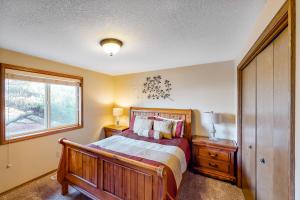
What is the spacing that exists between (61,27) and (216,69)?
279cm

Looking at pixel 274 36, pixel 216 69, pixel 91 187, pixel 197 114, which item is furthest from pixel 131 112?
pixel 274 36

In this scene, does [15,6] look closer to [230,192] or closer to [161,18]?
[161,18]

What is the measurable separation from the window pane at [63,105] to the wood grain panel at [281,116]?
11.6ft

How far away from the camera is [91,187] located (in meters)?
1.83

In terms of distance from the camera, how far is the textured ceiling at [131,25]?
1155 mm

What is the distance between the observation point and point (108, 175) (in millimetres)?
1722

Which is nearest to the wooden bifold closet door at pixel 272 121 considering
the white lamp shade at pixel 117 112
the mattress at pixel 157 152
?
the mattress at pixel 157 152

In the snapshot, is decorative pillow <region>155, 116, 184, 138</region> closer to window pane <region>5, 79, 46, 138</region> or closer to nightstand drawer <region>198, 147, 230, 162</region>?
nightstand drawer <region>198, 147, 230, 162</region>

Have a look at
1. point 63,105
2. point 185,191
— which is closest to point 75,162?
point 63,105

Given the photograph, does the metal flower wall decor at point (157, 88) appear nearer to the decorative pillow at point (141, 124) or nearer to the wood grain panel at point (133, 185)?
the decorative pillow at point (141, 124)

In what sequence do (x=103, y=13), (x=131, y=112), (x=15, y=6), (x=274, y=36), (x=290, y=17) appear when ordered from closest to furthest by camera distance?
1. (x=290, y=17)
2. (x=274, y=36)
3. (x=15, y=6)
4. (x=103, y=13)
5. (x=131, y=112)

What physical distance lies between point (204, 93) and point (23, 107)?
3565mm

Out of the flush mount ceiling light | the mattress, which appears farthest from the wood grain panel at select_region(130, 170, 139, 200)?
the flush mount ceiling light

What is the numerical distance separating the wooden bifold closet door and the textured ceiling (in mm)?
468
